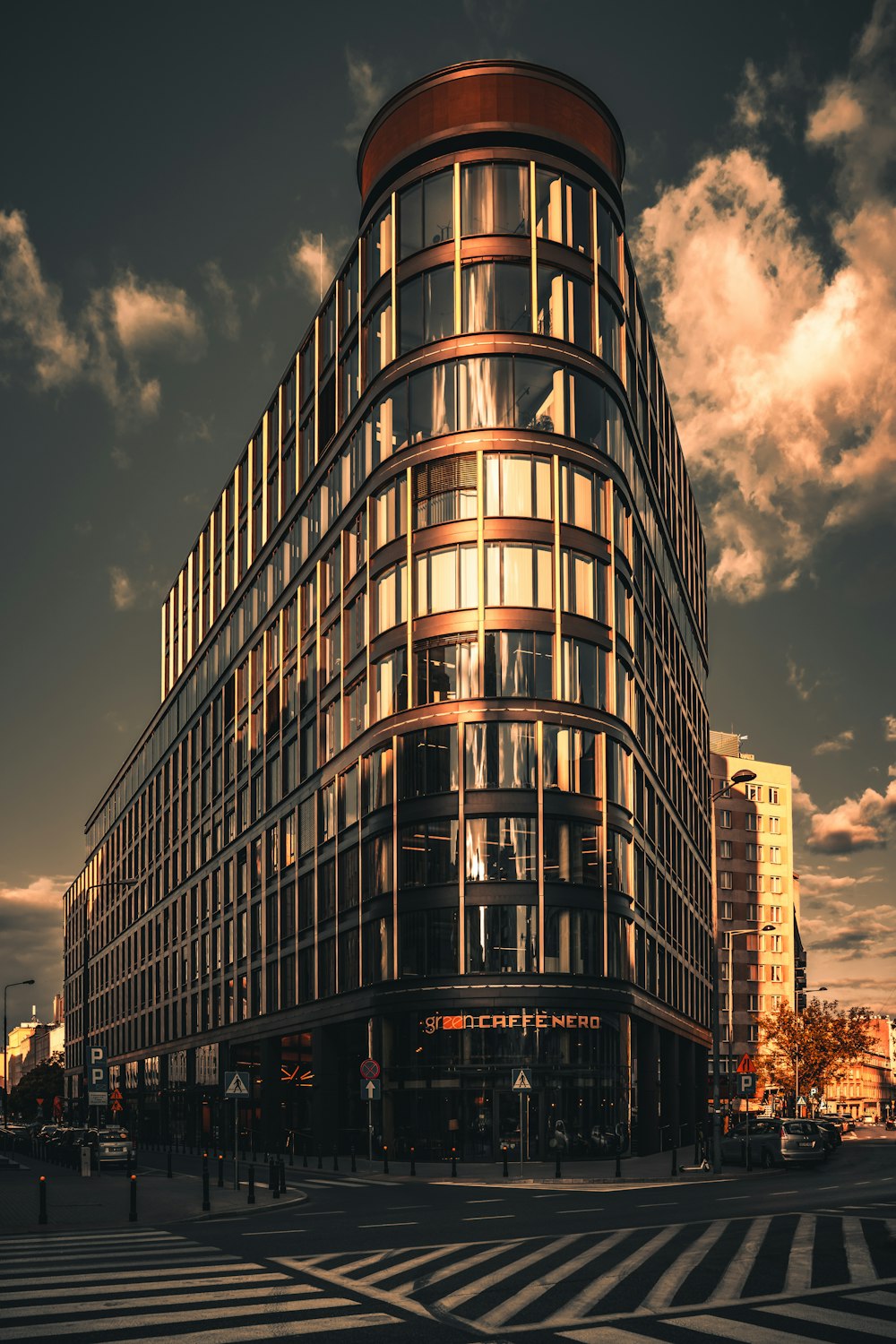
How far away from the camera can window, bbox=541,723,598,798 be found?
51.8 metres

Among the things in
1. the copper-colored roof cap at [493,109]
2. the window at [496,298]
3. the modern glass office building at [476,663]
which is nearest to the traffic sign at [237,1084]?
the modern glass office building at [476,663]

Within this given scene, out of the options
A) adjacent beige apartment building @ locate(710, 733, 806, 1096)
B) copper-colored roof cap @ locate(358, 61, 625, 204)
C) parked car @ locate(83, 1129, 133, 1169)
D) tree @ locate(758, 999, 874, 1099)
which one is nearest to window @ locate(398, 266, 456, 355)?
copper-colored roof cap @ locate(358, 61, 625, 204)

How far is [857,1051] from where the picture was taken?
357 ft

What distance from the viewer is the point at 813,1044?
343 ft

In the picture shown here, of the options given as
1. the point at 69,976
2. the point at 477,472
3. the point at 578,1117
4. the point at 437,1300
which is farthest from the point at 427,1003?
the point at 69,976

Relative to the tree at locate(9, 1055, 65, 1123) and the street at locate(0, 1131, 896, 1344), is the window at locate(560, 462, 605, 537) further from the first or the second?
the tree at locate(9, 1055, 65, 1123)

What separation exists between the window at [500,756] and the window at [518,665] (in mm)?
1319

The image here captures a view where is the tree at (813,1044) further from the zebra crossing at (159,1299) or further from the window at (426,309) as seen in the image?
the zebra crossing at (159,1299)

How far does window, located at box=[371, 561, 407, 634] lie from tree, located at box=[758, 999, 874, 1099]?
62.4 meters

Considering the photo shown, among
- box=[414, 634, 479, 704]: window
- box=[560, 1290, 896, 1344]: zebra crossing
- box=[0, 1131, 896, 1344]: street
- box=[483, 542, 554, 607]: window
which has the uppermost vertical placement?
box=[483, 542, 554, 607]: window

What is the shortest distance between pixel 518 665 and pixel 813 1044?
64.3 m

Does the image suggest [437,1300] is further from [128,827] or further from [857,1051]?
[128,827]

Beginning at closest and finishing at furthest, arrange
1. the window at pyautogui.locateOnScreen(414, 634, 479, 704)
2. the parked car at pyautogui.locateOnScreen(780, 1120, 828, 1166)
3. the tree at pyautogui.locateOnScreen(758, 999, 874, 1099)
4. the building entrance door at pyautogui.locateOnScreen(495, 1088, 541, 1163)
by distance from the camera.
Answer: the parked car at pyautogui.locateOnScreen(780, 1120, 828, 1166) → the building entrance door at pyautogui.locateOnScreen(495, 1088, 541, 1163) → the window at pyautogui.locateOnScreen(414, 634, 479, 704) → the tree at pyautogui.locateOnScreen(758, 999, 874, 1099)

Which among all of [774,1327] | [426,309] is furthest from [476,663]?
[774,1327]
